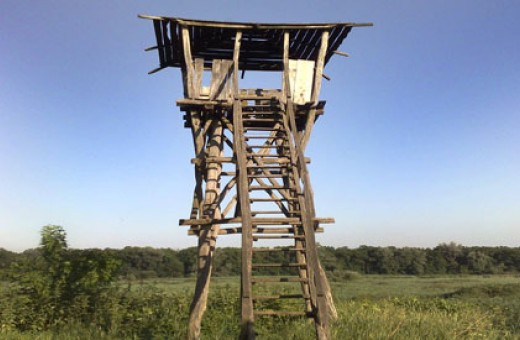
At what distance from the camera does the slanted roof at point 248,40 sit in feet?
34.0

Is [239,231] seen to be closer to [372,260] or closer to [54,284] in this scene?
[54,284]

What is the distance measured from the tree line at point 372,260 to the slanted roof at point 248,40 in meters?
44.8

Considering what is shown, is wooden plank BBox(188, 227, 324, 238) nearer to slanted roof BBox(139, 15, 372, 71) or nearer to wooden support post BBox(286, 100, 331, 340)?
wooden support post BBox(286, 100, 331, 340)

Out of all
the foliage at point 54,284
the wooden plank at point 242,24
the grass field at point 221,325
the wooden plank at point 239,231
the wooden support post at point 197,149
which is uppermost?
the wooden plank at point 242,24

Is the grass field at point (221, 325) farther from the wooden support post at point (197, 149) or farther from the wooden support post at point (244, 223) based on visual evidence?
the wooden support post at point (197, 149)

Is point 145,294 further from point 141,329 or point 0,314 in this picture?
point 0,314

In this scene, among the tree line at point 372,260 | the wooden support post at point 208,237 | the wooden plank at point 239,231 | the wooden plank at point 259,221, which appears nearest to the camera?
the wooden plank at point 259,221

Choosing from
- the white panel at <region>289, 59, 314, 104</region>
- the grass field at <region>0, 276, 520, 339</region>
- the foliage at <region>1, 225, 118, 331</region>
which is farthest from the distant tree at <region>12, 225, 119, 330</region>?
the white panel at <region>289, 59, 314, 104</region>

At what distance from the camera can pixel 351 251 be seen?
73.7m

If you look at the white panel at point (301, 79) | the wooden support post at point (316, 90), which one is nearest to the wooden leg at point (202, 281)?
the wooden support post at point (316, 90)

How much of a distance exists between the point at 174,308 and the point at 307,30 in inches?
368

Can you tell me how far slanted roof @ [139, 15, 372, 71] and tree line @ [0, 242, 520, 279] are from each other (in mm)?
44769

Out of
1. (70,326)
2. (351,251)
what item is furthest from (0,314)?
(351,251)

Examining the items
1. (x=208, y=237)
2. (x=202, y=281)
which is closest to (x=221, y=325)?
(x=202, y=281)
